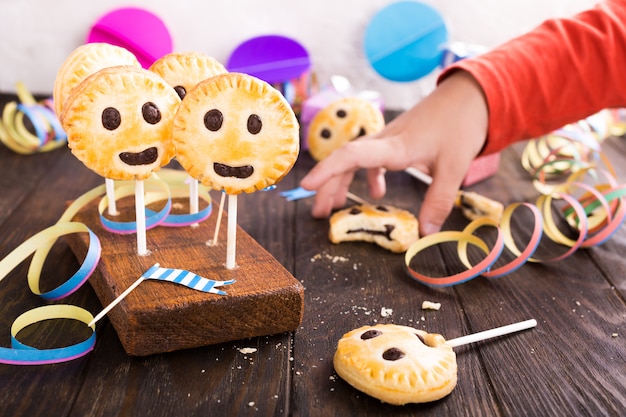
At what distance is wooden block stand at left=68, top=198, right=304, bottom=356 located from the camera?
67 centimetres

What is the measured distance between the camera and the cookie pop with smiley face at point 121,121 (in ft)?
2.12

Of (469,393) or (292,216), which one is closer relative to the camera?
(469,393)

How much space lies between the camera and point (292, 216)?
3.53 ft

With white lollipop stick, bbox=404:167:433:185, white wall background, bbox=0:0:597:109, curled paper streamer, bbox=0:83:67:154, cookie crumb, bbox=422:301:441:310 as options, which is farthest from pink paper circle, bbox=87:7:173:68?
cookie crumb, bbox=422:301:441:310

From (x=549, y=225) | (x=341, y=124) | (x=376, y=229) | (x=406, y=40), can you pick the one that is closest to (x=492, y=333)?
(x=376, y=229)

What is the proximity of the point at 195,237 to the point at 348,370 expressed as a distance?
0.91 ft

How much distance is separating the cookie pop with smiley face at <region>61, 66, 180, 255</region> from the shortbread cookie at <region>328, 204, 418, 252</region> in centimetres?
36

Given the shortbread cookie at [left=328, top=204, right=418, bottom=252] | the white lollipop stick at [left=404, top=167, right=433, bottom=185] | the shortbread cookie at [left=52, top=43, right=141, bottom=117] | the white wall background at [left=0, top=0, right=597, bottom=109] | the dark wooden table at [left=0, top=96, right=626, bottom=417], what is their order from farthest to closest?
the white wall background at [left=0, top=0, right=597, bottom=109], the white lollipop stick at [left=404, top=167, right=433, bottom=185], the shortbread cookie at [left=328, top=204, right=418, bottom=252], the shortbread cookie at [left=52, top=43, right=141, bottom=117], the dark wooden table at [left=0, top=96, right=626, bottom=417]

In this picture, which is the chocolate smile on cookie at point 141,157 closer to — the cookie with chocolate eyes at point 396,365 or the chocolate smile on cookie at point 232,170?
the chocolate smile on cookie at point 232,170

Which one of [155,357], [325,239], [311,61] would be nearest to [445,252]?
[325,239]

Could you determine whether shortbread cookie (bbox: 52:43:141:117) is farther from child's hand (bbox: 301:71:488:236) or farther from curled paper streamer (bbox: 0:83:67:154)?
curled paper streamer (bbox: 0:83:67:154)

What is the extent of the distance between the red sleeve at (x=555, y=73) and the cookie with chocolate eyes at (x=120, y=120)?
552 millimetres

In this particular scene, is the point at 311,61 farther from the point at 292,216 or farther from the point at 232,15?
the point at 292,216

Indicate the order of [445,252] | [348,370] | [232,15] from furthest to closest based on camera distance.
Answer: [232,15] < [445,252] < [348,370]
